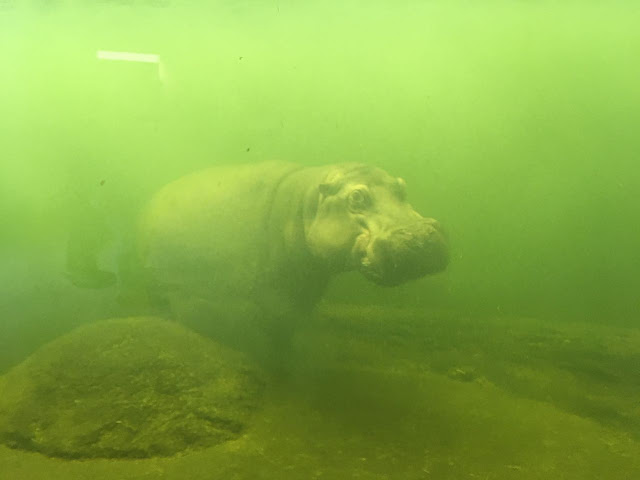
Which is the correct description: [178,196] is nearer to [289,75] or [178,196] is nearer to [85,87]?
[85,87]

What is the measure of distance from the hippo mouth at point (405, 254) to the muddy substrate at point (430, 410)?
77 cm

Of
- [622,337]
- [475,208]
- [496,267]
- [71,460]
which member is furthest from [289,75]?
[71,460]

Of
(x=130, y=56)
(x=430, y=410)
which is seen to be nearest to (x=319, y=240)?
(x=430, y=410)

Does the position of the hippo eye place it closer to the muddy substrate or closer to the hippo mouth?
the hippo mouth

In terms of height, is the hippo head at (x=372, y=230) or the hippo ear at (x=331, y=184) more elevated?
A: the hippo ear at (x=331, y=184)

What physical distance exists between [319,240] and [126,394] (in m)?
1.43

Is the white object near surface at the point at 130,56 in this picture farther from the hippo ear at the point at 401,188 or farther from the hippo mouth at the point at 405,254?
the hippo mouth at the point at 405,254

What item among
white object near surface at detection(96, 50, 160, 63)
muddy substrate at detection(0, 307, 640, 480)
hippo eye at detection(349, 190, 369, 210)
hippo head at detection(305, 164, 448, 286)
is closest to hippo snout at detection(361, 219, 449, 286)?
hippo head at detection(305, 164, 448, 286)

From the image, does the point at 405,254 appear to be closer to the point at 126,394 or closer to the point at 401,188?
the point at 401,188

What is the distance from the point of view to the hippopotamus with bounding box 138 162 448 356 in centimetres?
309

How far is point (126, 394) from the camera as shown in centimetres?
272

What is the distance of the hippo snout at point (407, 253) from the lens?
9.37ft

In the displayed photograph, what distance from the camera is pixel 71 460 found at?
7.54 ft

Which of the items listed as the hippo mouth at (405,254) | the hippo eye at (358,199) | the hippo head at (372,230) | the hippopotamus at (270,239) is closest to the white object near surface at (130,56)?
the hippopotamus at (270,239)
